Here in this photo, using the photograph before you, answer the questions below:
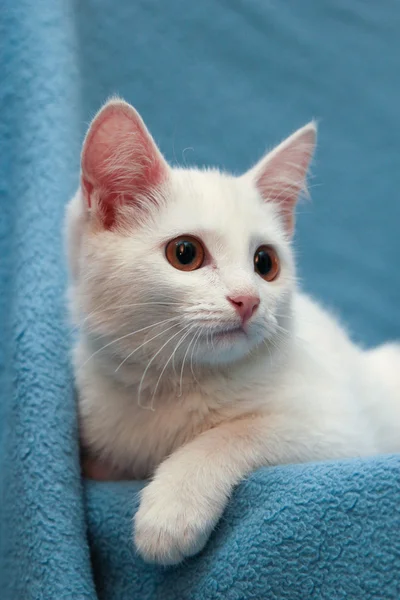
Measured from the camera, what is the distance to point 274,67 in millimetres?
1794

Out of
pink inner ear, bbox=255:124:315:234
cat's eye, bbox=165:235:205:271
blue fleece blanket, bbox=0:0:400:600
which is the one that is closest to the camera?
blue fleece blanket, bbox=0:0:400:600

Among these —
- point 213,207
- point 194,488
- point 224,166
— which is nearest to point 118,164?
point 213,207

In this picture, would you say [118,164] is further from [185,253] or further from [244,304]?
[244,304]

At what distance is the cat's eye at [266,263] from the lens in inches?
39.4

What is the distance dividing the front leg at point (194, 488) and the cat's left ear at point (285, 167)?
0.44 meters

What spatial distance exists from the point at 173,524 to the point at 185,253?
1.21 feet

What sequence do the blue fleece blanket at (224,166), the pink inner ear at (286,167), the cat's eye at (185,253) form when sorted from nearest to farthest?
the blue fleece blanket at (224,166) < the cat's eye at (185,253) < the pink inner ear at (286,167)

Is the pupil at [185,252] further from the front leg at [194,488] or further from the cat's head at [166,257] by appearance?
the front leg at [194,488]

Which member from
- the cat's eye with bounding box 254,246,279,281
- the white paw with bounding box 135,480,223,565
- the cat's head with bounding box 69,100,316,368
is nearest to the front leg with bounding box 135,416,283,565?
the white paw with bounding box 135,480,223,565

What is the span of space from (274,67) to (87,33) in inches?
21.1

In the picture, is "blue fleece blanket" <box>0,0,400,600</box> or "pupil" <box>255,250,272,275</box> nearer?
"blue fleece blanket" <box>0,0,400,600</box>

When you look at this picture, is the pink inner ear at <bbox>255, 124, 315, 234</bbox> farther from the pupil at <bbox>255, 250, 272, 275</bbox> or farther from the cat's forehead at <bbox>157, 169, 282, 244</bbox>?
the pupil at <bbox>255, 250, 272, 275</bbox>

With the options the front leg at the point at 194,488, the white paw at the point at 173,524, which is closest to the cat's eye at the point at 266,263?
the front leg at the point at 194,488

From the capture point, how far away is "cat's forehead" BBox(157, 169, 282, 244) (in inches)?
36.9
